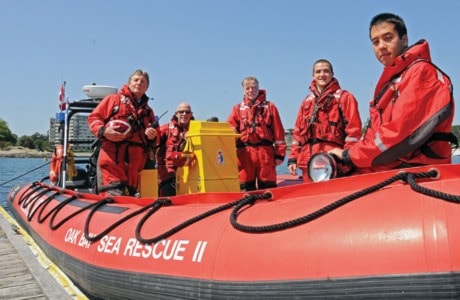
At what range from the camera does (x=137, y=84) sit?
13.6 ft

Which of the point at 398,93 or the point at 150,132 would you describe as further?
the point at 150,132

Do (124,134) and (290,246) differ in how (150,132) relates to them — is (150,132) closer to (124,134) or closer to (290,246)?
(124,134)

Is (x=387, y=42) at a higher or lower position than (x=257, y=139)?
higher

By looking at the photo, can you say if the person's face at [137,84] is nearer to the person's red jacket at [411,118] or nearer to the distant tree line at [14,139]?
the person's red jacket at [411,118]

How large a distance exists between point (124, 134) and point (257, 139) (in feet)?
4.27

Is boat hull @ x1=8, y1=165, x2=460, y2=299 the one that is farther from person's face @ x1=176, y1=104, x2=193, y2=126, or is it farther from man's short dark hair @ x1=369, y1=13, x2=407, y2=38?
person's face @ x1=176, y1=104, x2=193, y2=126

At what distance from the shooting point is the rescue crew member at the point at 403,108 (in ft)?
6.18

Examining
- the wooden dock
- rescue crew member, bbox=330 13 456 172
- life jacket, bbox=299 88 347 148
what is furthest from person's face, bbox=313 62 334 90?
the wooden dock

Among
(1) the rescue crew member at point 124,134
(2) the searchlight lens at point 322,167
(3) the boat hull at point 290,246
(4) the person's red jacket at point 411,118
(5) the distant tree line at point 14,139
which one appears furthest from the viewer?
(5) the distant tree line at point 14,139

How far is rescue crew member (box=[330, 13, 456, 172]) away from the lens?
1885 millimetres

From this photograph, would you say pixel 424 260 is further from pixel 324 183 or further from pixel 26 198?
pixel 26 198

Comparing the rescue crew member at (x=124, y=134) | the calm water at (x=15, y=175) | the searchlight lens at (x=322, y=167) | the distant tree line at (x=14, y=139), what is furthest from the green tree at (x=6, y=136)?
the searchlight lens at (x=322, y=167)

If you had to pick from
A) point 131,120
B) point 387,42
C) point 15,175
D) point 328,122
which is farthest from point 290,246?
point 15,175

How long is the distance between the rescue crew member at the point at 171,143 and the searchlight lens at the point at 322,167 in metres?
2.41
